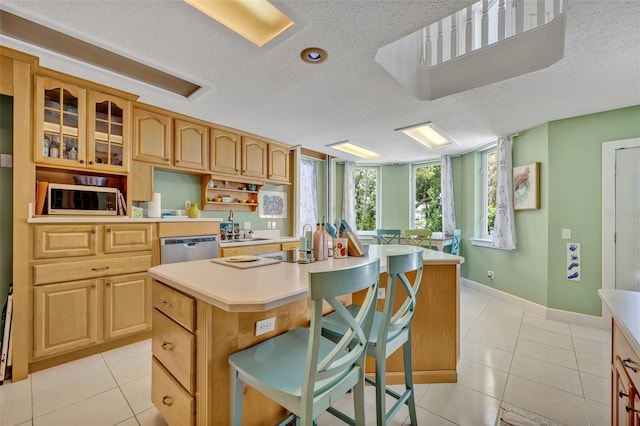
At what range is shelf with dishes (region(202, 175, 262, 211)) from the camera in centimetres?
380

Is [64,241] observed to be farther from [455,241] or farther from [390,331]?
[455,241]

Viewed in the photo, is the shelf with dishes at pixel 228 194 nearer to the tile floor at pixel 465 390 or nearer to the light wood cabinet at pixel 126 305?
the light wood cabinet at pixel 126 305

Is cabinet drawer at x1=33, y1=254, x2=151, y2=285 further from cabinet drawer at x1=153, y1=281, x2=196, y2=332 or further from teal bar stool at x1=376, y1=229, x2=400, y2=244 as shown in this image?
teal bar stool at x1=376, y1=229, x2=400, y2=244

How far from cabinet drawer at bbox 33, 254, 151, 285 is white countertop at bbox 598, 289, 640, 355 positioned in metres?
3.27

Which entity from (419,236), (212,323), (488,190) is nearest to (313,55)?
(212,323)

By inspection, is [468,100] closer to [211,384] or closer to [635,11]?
[635,11]

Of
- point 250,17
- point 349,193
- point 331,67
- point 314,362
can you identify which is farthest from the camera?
point 349,193

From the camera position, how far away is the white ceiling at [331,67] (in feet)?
5.40

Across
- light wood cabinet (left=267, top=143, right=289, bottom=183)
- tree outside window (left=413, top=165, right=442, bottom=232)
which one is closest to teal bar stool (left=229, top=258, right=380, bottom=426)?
light wood cabinet (left=267, top=143, right=289, bottom=183)

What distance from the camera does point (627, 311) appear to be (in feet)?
3.45

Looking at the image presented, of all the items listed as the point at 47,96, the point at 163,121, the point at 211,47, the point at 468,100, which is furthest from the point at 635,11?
the point at 47,96

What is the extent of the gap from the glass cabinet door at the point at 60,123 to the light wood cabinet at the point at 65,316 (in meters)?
1.09

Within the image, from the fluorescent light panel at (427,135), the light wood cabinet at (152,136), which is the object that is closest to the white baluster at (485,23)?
the fluorescent light panel at (427,135)

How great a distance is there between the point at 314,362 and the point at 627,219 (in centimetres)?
396
